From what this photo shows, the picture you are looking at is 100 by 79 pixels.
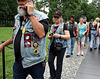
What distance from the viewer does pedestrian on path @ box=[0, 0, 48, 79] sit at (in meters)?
1.78

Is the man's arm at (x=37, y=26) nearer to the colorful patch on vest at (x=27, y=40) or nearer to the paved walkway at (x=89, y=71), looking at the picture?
the colorful patch on vest at (x=27, y=40)

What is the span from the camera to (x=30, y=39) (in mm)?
1854

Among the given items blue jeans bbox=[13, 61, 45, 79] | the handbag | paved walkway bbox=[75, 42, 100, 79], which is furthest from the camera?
paved walkway bbox=[75, 42, 100, 79]

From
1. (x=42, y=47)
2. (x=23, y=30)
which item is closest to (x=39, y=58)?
(x=42, y=47)

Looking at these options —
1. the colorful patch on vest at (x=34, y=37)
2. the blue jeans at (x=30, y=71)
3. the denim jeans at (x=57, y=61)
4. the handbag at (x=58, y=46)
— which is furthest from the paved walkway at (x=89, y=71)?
the colorful patch on vest at (x=34, y=37)

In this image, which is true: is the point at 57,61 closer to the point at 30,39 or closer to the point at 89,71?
the point at 89,71

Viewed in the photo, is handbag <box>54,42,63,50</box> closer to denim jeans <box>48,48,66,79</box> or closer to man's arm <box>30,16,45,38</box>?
denim jeans <box>48,48,66,79</box>

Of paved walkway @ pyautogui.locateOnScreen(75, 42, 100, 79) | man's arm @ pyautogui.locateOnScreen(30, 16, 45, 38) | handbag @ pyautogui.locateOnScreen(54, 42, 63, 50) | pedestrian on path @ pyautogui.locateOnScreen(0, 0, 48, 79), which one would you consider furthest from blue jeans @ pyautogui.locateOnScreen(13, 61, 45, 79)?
paved walkway @ pyautogui.locateOnScreen(75, 42, 100, 79)

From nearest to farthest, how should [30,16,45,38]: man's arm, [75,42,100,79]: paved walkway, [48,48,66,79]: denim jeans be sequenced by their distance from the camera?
[30,16,45,38]: man's arm, [48,48,66,79]: denim jeans, [75,42,100,79]: paved walkway

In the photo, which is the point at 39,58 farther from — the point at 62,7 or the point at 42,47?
the point at 62,7

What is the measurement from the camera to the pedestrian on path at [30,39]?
1783mm

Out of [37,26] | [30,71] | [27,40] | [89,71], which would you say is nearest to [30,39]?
[27,40]

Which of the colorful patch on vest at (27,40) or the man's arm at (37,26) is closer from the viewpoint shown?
the man's arm at (37,26)

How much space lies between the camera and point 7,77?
154 inches
